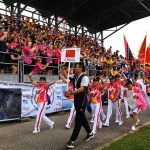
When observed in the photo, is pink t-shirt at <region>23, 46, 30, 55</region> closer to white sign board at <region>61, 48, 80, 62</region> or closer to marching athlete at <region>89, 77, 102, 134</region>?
marching athlete at <region>89, 77, 102, 134</region>

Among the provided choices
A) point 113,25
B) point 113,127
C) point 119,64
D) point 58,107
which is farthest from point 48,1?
point 113,127

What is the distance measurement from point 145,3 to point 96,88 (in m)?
21.2

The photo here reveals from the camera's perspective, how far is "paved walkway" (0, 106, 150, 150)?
25.9ft

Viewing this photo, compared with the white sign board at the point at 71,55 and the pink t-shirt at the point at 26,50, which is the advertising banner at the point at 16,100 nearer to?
the pink t-shirt at the point at 26,50

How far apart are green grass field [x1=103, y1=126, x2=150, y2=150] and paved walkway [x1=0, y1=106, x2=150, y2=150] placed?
0.44 m

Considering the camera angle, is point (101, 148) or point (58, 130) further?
point (58, 130)

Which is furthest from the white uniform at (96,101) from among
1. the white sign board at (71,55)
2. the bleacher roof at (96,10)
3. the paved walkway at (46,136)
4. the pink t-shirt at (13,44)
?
the bleacher roof at (96,10)

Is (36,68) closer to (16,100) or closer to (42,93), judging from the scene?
(16,100)

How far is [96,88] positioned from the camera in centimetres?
1033

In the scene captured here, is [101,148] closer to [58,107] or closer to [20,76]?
[20,76]

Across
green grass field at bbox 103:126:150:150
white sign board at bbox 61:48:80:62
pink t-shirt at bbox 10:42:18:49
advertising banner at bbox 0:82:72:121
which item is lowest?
green grass field at bbox 103:126:150:150

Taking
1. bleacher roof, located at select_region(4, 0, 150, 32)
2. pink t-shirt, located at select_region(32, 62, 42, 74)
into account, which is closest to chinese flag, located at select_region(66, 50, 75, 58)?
pink t-shirt, located at select_region(32, 62, 42, 74)

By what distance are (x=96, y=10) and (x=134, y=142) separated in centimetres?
2299

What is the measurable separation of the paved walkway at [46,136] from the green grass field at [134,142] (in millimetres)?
445
